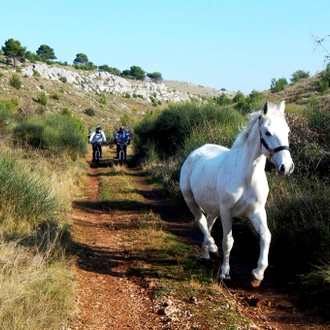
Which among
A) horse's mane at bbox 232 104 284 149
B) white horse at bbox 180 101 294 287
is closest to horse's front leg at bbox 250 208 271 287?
white horse at bbox 180 101 294 287

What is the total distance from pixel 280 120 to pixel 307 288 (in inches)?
84.9

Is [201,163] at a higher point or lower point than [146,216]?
higher

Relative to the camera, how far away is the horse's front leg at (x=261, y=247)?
5387 mm

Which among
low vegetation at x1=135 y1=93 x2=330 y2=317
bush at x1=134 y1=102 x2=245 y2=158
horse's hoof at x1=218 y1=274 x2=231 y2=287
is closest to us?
low vegetation at x1=135 y1=93 x2=330 y2=317

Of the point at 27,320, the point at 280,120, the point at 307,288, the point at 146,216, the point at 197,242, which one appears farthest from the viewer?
the point at 146,216

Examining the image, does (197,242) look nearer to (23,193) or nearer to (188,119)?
(23,193)

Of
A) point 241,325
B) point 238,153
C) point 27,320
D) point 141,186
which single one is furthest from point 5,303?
point 141,186

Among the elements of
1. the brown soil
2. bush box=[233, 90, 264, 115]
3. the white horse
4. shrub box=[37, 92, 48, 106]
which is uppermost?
shrub box=[37, 92, 48, 106]

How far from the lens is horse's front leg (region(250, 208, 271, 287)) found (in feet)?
17.7

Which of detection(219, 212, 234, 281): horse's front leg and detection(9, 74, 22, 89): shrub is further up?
detection(9, 74, 22, 89): shrub

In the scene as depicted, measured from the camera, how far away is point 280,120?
5355 mm

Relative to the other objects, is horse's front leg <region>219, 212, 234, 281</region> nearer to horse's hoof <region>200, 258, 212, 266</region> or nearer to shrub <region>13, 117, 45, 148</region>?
horse's hoof <region>200, 258, 212, 266</region>

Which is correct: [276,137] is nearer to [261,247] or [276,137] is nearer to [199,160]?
[261,247]

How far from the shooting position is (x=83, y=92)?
7356 cm
